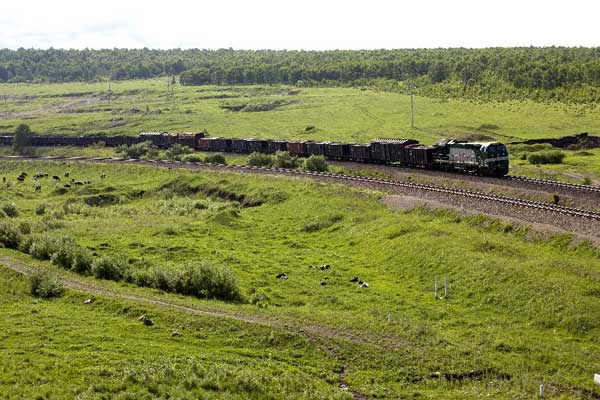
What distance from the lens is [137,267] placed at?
156 feet

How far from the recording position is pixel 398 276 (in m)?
45.7

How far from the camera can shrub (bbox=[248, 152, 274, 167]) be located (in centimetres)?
9200

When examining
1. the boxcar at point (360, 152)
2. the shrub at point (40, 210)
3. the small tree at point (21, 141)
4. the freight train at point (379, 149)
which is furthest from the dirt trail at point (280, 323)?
the small tree at point (21, 141)

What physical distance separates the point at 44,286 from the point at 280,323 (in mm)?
14070

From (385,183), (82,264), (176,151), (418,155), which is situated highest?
(418,155)

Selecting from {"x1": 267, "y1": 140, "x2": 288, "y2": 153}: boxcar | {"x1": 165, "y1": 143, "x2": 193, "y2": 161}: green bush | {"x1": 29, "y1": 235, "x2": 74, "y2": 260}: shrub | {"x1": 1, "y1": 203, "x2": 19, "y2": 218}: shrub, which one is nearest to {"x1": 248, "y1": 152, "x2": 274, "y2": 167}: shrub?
{"x1": 267, "y1": 140, "x2": 288, "y2": 153}: boxcar

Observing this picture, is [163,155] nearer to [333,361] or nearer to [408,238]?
[408,238]

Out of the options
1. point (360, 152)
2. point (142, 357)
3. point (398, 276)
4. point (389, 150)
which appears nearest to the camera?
point (142, 357)

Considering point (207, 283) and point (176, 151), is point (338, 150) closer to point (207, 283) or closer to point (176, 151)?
point (176, 151)

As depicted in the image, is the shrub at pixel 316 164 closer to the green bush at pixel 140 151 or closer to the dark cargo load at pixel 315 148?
the dark cargo load at pixel 315 148

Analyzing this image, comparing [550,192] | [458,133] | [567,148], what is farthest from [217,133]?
[550,192]

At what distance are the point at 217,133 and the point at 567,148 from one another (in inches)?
2480

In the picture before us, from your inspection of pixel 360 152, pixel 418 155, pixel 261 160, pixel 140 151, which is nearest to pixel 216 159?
pixel 261 160

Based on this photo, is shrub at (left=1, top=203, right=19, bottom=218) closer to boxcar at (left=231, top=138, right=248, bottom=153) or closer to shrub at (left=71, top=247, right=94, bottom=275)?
shrub at (left=71, top=247, right=94, bottom=275)
